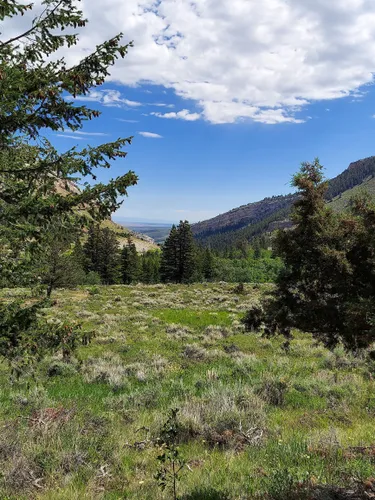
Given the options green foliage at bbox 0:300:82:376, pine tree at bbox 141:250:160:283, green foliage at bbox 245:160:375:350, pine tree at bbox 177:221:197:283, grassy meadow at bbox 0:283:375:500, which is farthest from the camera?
pine tree at bbox 141:250:160:283

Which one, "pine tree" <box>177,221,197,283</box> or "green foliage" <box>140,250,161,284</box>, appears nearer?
"pine tree" <box>177,221,197,283</box>

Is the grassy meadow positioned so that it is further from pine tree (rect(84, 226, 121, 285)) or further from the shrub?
pine tree (rect(84, 226, 121, 285))

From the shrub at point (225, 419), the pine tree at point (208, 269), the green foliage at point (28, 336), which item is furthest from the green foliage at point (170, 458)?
the pine tree at point (208, 269)

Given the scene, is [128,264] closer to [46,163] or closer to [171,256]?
[171,256]

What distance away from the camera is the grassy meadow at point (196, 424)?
5.42m

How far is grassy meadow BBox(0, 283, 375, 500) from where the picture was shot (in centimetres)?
542

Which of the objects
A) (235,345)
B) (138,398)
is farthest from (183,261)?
(138,398)

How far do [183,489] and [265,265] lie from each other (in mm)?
92310

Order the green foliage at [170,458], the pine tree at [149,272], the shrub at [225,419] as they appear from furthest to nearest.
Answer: the pine tree at [149,272] < the shrub at [225,419] < the green foliage at [170,458]

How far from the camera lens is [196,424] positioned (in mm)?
7664

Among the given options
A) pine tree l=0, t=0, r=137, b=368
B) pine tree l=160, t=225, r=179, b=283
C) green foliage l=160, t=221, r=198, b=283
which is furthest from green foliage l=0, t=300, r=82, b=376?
pine tree l=160, t=225, r=179, b=283

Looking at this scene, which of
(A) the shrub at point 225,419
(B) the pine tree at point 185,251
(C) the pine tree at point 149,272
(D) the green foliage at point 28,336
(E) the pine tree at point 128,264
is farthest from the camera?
(C) the pine tree at point 149,272

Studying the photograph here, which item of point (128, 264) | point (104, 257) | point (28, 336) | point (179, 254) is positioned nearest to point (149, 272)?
point (128, 264)

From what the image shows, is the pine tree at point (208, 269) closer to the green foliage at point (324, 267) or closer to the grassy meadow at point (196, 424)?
the grassy meadow at point (196, 424)
